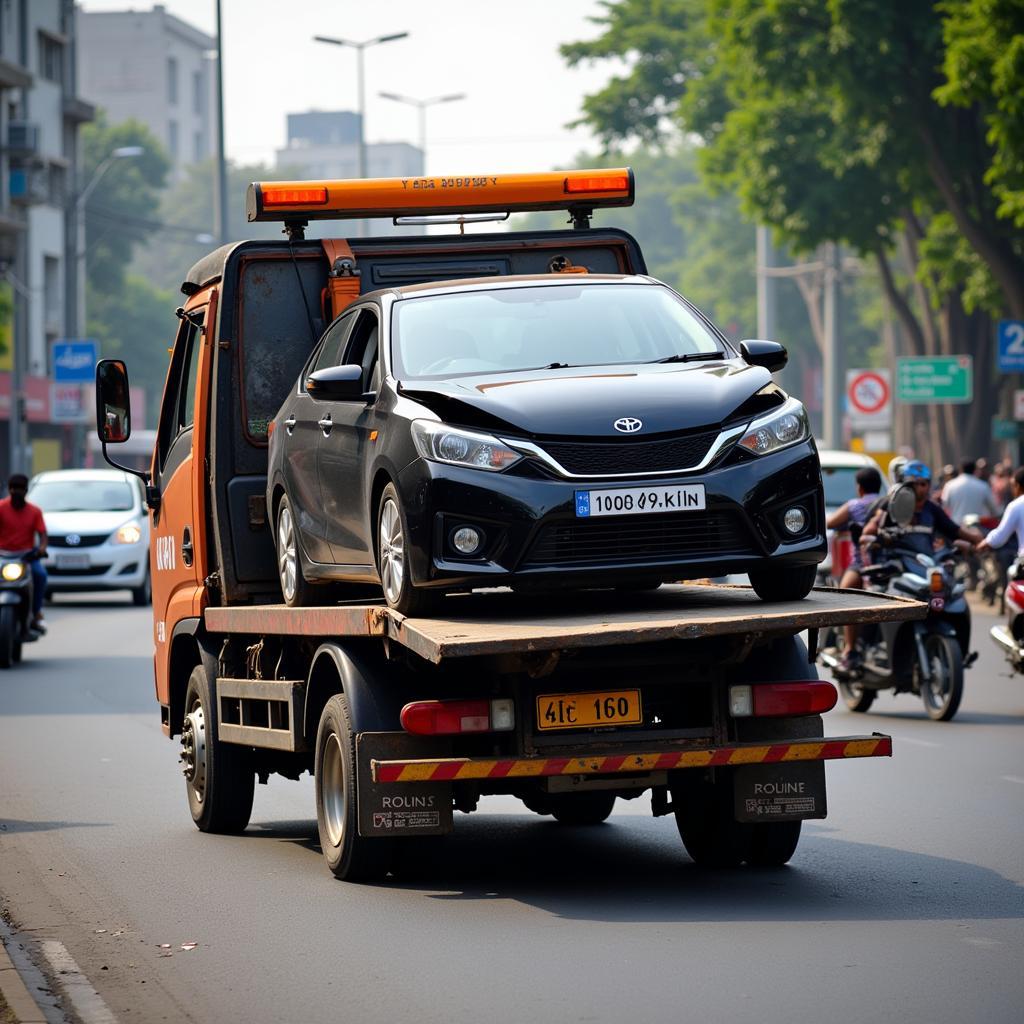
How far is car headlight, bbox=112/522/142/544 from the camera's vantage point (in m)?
31.0

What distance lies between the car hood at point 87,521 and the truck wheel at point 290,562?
20.6 m

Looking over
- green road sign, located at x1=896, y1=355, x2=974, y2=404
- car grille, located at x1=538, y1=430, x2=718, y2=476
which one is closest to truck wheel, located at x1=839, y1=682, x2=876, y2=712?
car grille, located at x1=538, y1=430, x2=718, y2=476

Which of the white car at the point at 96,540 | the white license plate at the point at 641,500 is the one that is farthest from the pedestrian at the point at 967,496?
the white license plate at the point at 641,500

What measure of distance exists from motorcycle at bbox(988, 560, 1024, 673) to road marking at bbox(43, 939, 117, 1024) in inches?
366

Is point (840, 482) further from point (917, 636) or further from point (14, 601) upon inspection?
point (917, 636)

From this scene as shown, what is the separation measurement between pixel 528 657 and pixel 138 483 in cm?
2550

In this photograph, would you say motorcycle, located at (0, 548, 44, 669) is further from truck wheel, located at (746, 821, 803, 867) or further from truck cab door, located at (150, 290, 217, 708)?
truck wheel, located at (746, 821, 803, 867)

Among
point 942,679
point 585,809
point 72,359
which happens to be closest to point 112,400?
point 585,809

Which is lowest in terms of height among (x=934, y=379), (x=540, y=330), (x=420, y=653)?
(x=420, y=653)

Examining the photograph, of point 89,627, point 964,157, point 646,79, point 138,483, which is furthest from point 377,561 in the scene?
point 646,79

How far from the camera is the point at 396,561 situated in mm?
8914

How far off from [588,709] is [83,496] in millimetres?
24518

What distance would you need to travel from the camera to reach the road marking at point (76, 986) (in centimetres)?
683

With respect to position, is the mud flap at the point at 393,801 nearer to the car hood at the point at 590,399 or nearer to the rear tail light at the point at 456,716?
the rear tail light at the point at 456,716
